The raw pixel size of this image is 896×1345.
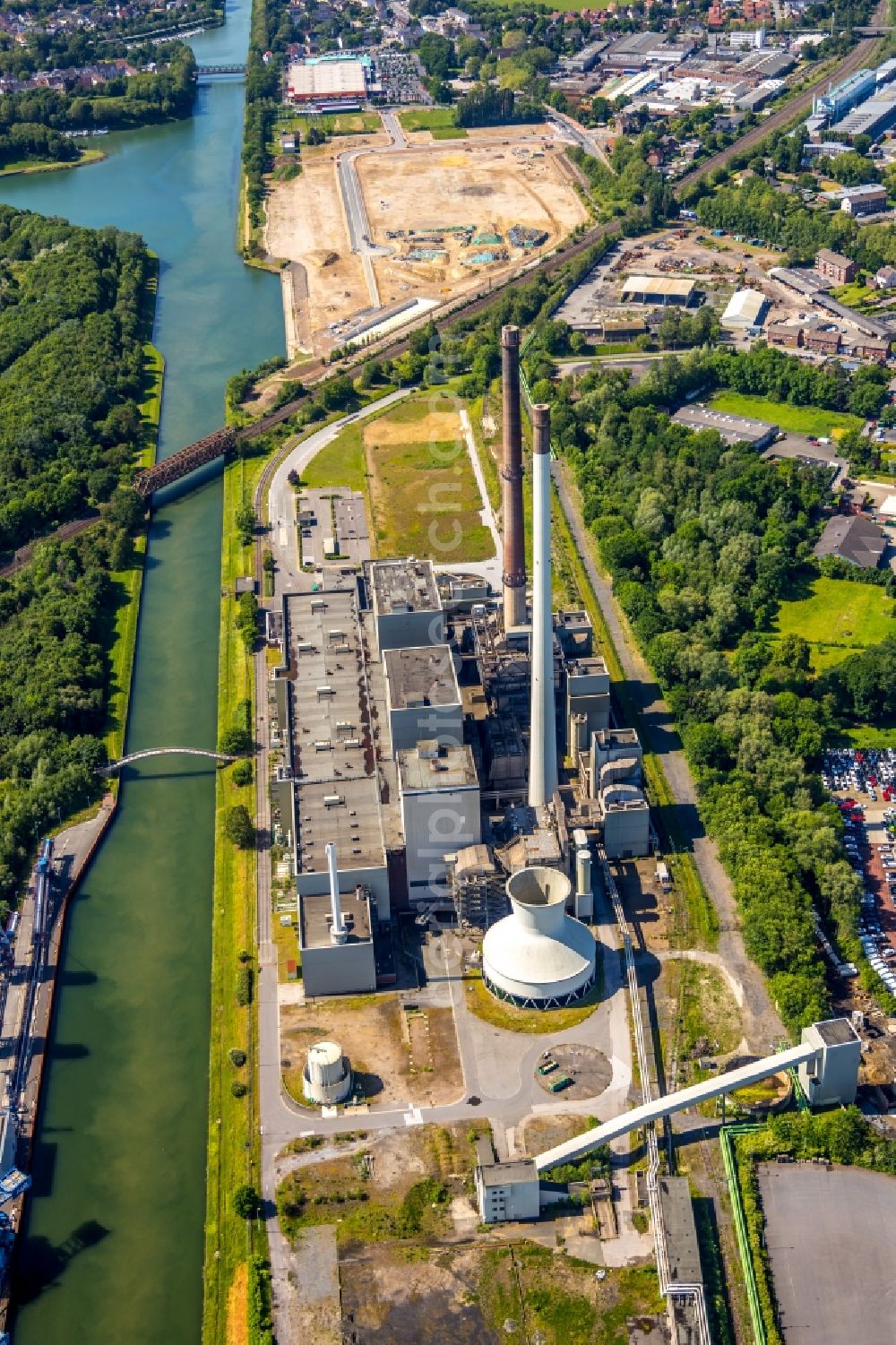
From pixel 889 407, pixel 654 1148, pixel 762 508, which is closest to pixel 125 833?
pixel 654 1148

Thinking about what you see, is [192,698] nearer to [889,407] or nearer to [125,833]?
[125,833]

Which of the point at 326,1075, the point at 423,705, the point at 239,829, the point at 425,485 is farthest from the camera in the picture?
the point at 425,485

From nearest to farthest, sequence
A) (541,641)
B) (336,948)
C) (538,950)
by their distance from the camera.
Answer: (538,950), (336,948), (541,641)

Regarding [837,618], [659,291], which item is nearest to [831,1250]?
[837,618]

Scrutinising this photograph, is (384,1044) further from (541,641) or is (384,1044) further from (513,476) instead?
(513,476)

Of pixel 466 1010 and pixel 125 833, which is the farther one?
pixel 125 833

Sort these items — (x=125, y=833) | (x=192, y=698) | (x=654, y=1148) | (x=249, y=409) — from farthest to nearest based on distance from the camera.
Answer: (x=249, y=409) < (x=192, y=698) < (x=125, y=833) < (x=654, y=1148)
